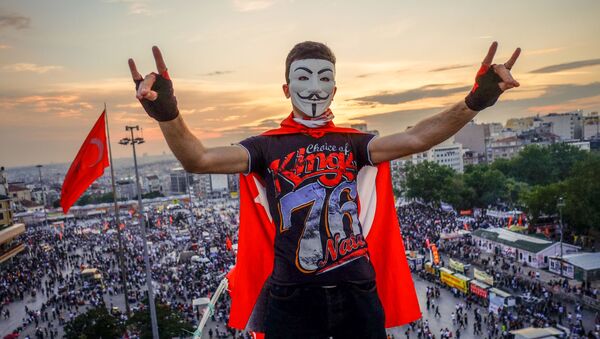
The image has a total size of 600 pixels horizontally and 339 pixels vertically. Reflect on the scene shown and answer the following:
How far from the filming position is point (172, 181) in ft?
645

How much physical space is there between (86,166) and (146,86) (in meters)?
12.9

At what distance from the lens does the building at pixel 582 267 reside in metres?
25.5

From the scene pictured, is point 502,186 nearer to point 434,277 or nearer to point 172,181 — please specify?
point 434,277

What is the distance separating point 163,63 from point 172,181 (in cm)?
20052

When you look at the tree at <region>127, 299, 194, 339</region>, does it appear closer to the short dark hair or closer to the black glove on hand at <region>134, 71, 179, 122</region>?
the short dark hair

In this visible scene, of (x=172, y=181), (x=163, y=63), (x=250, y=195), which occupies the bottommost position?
(x=172, y=181)

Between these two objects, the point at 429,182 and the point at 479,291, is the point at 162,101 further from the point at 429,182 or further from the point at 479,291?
the point at 429,182

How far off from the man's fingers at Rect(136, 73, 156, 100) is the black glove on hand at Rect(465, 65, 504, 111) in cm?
230

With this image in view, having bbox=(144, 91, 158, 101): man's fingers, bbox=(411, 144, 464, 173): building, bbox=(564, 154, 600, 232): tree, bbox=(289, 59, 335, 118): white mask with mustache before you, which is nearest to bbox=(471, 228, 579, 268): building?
bbox=(564, 154, 600, 232): tree

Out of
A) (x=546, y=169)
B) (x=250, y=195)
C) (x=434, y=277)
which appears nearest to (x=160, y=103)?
(x=250, y=195)

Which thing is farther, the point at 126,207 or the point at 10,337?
the point at 126,207

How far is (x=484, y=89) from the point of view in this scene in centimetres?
350

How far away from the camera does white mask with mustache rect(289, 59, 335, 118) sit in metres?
3.94

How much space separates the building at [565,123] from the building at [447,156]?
1436 inches
